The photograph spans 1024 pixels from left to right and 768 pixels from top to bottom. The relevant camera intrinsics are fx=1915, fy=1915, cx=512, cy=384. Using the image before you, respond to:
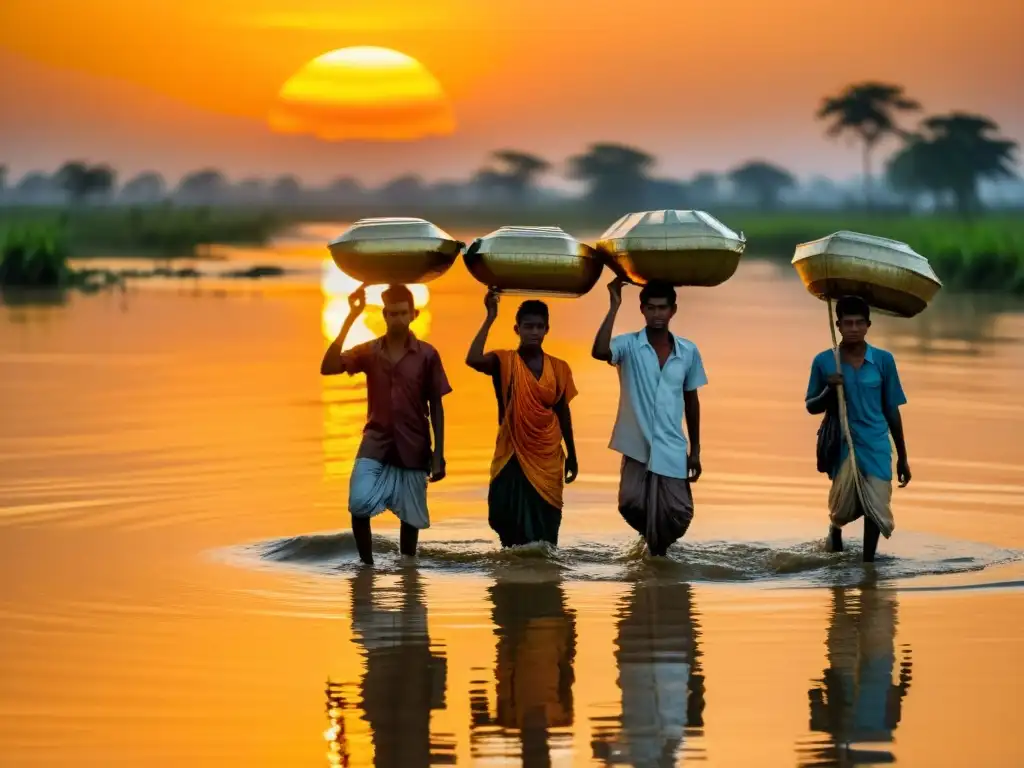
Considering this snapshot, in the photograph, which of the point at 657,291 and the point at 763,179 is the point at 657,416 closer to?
the point at 657,291

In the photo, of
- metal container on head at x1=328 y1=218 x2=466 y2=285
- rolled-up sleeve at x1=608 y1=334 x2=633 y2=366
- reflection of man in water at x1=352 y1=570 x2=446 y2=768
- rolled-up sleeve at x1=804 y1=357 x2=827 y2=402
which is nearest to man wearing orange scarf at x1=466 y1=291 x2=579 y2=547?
rolled-up sleeve at x1=608 y1=334 x2=633 y2=366

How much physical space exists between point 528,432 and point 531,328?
55cm

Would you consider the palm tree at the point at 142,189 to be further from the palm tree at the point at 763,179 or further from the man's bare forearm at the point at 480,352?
the man's bare forearm at the point at 480,352

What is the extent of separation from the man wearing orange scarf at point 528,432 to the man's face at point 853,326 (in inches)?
54.1

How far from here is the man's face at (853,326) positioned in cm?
936

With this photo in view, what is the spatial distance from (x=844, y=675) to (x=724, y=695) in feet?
1.98

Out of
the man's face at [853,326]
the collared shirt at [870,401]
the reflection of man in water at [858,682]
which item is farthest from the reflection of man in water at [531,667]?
the man's face at [853,326]

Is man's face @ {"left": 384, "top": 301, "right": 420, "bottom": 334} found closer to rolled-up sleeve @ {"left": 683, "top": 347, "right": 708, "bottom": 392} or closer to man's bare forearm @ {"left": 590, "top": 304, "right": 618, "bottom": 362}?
man's bare forearm @ {"left": 590, "top": 304, "right": 618, "bottom": 362}

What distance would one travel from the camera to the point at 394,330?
9.37 m

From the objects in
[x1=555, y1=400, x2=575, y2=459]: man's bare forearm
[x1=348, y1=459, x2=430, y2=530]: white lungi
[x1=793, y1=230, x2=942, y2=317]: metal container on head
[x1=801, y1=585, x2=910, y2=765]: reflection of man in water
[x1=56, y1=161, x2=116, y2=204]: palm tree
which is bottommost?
[x1=801, y1=585, x2=910, y2=765]: reflection of man in water

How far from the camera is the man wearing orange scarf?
938 cm

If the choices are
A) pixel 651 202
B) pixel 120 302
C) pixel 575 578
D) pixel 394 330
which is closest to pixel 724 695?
pixel 575 578

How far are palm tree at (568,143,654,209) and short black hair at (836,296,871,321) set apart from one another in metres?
129

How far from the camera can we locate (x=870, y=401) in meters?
9.54
